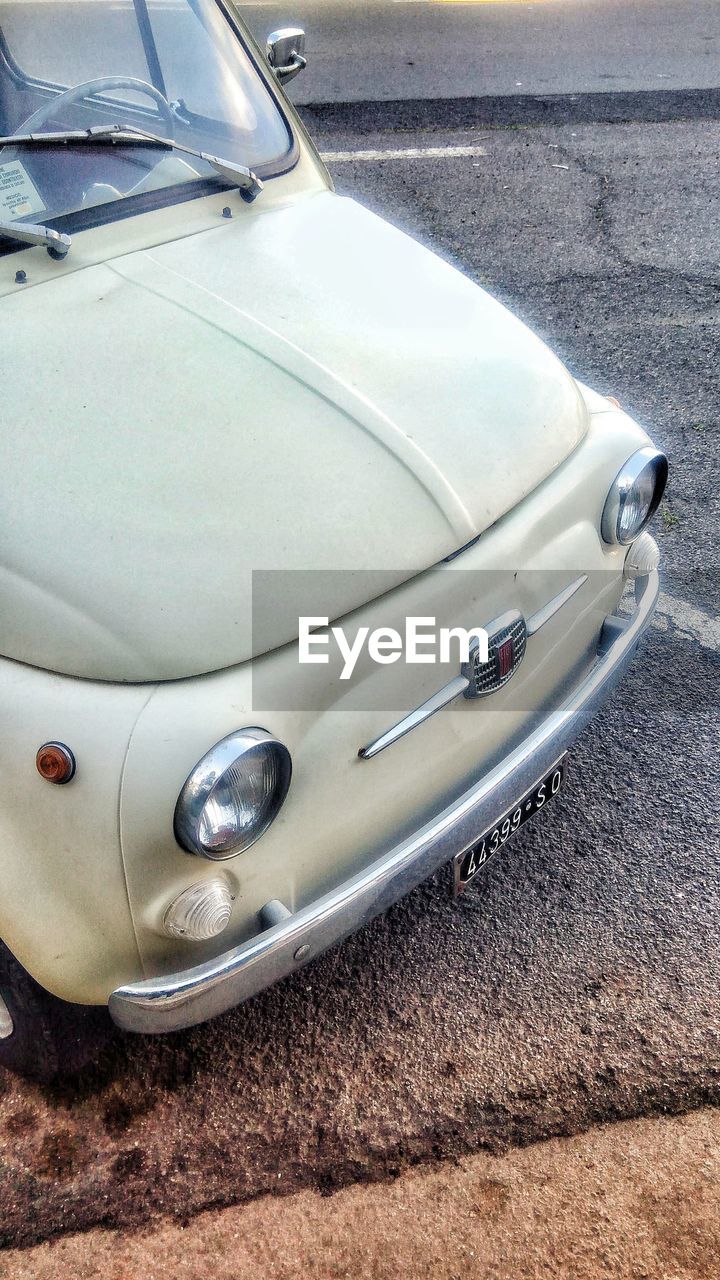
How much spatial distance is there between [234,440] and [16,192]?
833mm

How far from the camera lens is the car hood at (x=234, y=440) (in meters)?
1.79

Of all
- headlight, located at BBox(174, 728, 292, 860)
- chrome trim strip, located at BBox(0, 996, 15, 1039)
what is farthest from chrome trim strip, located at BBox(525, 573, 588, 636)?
chrome trim strip, located at BBox(0, 996, 15, 1039)

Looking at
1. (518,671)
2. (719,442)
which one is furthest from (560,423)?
(719,442)

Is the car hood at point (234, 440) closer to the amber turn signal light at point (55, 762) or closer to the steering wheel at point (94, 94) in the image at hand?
the amber turn signal light at point (55, 762)

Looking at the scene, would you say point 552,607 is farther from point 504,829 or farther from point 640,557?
point 504,829

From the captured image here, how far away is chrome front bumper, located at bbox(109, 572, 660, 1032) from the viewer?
171 centimetres

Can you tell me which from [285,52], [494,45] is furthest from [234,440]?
[494,45]

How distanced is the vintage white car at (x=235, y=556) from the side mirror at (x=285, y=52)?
1.70 ft

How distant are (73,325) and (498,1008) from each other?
1766mm

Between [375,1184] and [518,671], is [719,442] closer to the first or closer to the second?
[518,671]

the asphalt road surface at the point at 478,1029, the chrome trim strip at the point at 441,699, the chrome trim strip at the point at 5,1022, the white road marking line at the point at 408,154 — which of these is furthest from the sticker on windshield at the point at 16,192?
the white road marking line at the point at 408,154

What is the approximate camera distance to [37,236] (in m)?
2.25

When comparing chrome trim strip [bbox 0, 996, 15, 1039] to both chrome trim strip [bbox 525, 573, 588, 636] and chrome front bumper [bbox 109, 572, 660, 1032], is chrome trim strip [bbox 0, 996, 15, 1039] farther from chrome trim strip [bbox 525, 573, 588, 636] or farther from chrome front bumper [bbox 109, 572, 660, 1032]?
chrome trim strip [bbox 525, 573, 588, 636]

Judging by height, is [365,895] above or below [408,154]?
above
